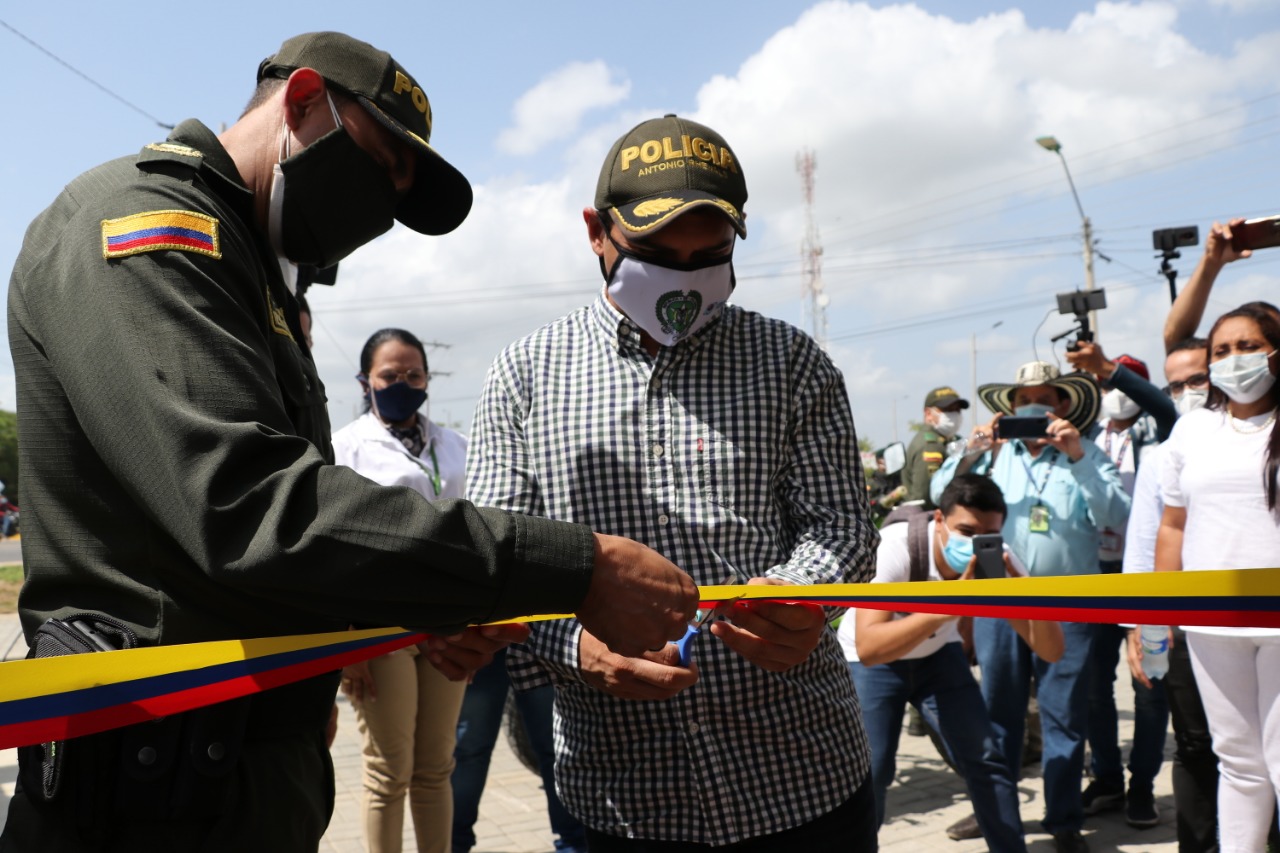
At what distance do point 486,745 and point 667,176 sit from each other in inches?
136

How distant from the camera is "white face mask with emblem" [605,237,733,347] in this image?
230cm

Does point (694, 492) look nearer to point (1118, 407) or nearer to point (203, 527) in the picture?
point (203, 527)

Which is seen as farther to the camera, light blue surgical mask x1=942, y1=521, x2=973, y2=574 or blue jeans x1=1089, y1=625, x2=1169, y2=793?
blue jeans x1=1089, y1=625, x2=1169, y2=793

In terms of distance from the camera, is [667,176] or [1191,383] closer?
[667,176]

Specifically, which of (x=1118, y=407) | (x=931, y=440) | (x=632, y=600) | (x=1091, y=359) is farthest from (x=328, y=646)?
(x=931, y=440)

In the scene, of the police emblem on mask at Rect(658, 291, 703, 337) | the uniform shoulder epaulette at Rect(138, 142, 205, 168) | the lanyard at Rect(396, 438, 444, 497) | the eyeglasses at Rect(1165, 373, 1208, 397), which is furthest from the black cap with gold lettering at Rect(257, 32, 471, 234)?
the eyeglasses at Rect(1165, 373, 1208, 397)

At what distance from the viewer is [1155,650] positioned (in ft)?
14.7

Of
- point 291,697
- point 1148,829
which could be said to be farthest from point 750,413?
point 1148,829

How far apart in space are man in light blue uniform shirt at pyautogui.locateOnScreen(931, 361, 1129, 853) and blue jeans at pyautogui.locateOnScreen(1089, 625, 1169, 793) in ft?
1.17

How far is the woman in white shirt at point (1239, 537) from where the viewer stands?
3779 mm

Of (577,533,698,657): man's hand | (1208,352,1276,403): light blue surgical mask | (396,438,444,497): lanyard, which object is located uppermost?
(1208,352,1276,403): light blue surgical mask

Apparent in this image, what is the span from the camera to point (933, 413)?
32.8 feet

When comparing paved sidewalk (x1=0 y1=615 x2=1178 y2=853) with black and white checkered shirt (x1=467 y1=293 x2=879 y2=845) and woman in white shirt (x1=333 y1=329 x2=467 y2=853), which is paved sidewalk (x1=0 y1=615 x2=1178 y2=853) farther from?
black and white checkered shirt (x1=467 y1=293 x2=879 y2=845)

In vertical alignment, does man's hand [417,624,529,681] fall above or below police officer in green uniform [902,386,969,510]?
below
